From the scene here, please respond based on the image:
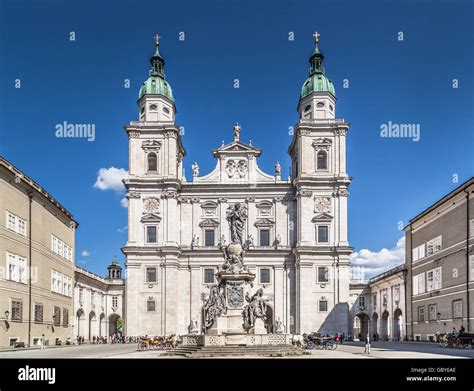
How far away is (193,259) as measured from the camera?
7256 cm

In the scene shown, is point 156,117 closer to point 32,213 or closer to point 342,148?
point 342,148

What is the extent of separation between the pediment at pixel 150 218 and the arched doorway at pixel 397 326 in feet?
95.9

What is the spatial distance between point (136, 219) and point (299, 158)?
21133 mm

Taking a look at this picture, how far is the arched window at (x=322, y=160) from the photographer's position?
73.7 meters

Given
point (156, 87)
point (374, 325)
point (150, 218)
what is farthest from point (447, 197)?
point (156, 87)

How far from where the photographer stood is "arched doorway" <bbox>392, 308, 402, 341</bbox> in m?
66.3

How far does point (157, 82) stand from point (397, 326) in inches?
1636

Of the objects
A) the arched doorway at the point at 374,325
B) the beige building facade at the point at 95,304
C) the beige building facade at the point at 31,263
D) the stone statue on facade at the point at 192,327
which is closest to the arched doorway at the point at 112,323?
the beige building facade at the point at 95,304

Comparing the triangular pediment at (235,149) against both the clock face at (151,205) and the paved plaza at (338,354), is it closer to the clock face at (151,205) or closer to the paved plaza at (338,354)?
the clock face at (151,205)

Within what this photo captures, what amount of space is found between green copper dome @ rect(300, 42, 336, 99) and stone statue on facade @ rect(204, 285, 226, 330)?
1884 inches

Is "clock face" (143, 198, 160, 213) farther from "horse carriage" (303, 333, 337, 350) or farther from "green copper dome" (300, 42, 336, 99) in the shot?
"horse carriage" (303, 333, 337, 350)

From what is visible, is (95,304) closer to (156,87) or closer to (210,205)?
(210,205)

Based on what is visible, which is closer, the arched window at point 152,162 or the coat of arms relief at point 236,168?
the arched window at point 152,162
